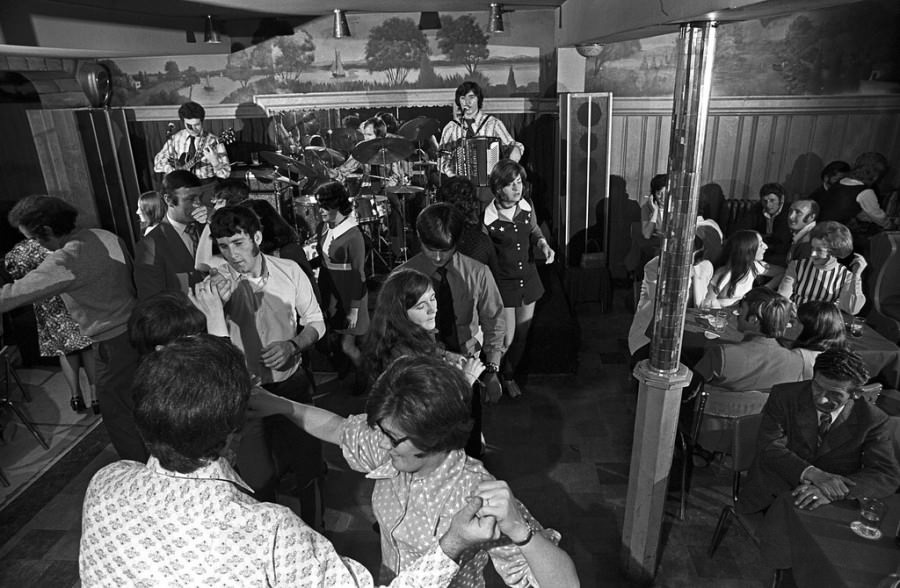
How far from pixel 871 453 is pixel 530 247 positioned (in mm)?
2777

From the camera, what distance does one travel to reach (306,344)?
3.16m

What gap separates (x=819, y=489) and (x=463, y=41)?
7.51 meters

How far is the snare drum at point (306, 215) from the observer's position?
22.3ft

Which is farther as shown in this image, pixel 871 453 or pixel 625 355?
pixel 625 355

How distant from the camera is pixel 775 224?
22.1ft

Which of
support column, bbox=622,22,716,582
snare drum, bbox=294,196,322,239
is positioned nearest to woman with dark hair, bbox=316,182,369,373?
snare drum, bbox=294,196,322,239

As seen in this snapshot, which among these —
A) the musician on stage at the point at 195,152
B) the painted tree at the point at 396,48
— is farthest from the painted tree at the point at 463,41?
the musician on stage at the point at 195,152

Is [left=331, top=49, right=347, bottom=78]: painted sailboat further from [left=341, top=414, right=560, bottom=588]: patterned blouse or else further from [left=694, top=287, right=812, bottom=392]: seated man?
[left=341, top=414, right=560, bottom=588]: patterned blouse

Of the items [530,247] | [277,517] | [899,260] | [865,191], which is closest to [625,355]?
[530,247]

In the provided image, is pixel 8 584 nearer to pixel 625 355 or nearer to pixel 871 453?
pixel 871 453

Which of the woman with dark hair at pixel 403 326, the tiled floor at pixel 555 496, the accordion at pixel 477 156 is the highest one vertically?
the accordion at pixel 477 156

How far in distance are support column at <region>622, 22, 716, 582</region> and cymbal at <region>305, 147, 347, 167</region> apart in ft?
18.3

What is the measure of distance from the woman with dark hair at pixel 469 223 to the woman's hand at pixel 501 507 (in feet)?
8.59

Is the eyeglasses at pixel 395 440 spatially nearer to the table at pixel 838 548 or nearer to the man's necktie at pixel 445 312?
the table at pixel 838 548
